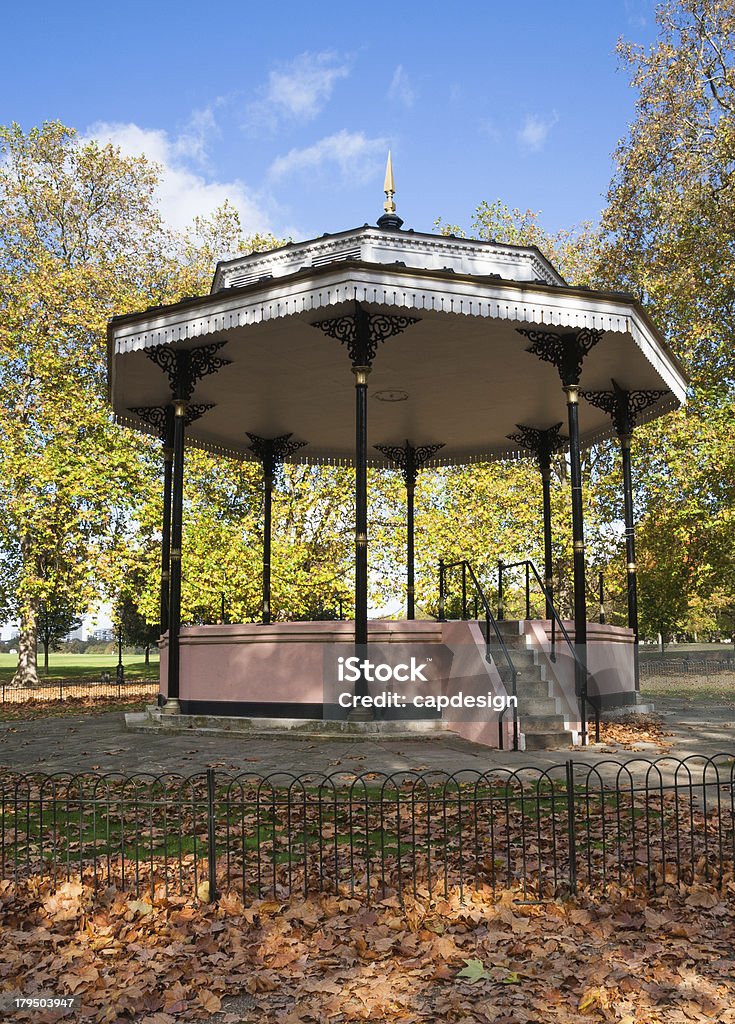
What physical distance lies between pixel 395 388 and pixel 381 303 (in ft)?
15.7

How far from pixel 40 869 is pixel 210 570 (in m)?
20.3

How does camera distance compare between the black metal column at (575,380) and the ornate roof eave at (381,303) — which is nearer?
the ornate roof eave at (381,303)

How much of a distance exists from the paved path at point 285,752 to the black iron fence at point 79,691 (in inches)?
535

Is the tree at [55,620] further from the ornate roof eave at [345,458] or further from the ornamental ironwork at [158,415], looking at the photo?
the ornamental ironwork at [158,415]

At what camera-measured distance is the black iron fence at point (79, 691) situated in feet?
89.1

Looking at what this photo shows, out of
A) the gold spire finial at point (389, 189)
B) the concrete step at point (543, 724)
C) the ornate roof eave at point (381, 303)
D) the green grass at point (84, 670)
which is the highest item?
the gold spire finial at point (389, 189)

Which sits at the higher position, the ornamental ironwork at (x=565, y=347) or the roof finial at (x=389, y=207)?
the roof finial at (x=389, y=207)

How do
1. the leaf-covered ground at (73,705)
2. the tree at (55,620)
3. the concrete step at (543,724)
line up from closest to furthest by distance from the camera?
the concrete step at (543,724) → the leaf-covered ground at (73,705) → the tree at (55,620)

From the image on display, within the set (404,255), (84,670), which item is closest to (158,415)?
(404,255)

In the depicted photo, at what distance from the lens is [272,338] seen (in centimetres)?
1373

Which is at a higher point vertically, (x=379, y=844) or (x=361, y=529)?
→ (x=361, y=529)

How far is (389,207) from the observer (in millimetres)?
16234

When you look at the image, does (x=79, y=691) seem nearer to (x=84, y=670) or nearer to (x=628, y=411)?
(x=628, y=411)

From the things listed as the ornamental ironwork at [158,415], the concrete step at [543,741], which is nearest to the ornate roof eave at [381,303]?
the ornamental ironwork at [158,415]
